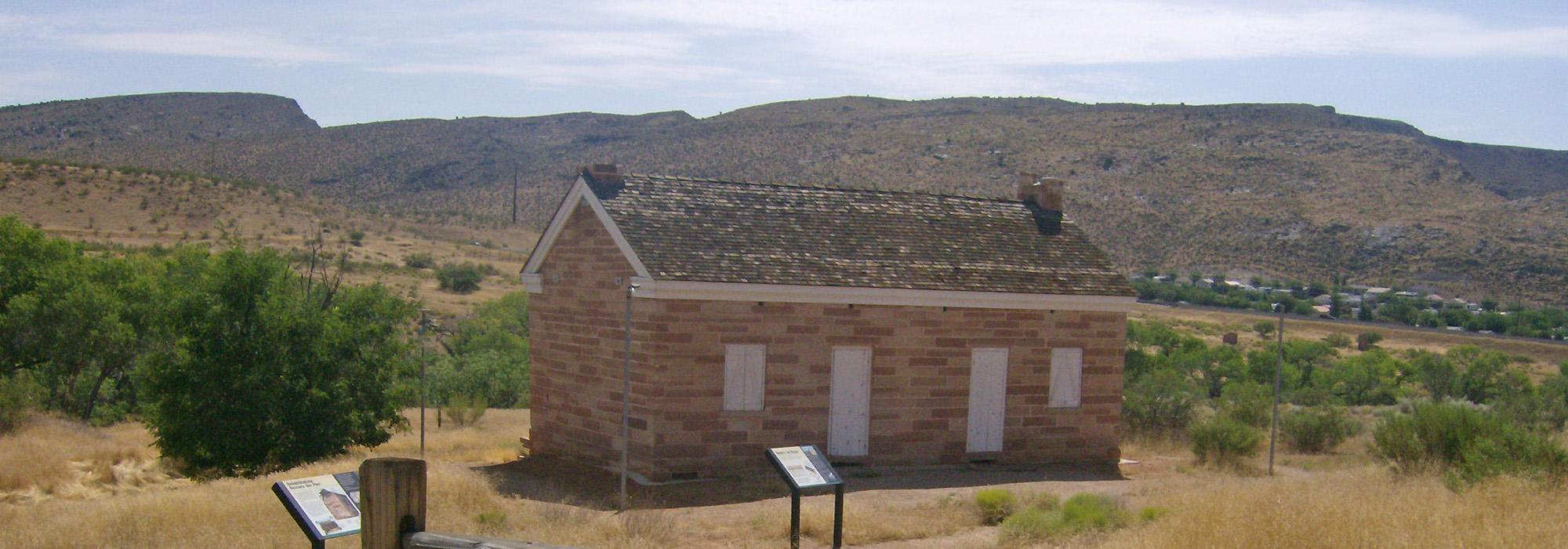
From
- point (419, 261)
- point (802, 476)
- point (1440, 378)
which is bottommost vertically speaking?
point (1440, 378)

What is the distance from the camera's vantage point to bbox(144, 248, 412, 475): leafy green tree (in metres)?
19.2

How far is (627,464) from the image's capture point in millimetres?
16812

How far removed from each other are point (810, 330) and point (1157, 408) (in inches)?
465

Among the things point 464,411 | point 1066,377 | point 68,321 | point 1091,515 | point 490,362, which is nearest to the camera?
point 1091,515

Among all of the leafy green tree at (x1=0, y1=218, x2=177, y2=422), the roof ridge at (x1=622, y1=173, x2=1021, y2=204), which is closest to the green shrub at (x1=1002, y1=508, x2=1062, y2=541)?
the roof ridge at (x1=622, y1=173, x2=1021, y2=204)

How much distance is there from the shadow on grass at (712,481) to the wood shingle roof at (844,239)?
272 cm

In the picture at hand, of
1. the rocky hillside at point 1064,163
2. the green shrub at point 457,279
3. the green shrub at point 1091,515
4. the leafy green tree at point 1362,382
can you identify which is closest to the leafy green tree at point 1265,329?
the rocky hillside at point 1064,163

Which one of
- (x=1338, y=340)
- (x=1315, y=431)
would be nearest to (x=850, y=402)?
(x=1315, y=431)

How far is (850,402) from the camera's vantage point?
17.8 meters

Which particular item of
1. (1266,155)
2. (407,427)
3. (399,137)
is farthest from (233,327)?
(399,137)

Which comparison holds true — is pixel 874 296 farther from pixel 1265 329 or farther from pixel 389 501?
pixel 1265 329

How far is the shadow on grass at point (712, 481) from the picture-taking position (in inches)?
613

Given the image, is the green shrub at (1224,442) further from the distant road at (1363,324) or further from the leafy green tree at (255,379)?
the distant road at (1363,324)

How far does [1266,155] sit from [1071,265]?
170 ft
